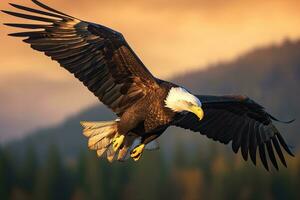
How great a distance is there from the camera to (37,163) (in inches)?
1864

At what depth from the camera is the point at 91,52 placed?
8062 mm

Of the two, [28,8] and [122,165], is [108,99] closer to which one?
[28,8]

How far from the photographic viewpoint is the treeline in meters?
45.0

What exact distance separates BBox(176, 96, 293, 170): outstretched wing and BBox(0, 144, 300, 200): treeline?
3441cm

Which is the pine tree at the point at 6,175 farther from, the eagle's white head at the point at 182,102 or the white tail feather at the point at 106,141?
the eagle's white head at the point at 182,102

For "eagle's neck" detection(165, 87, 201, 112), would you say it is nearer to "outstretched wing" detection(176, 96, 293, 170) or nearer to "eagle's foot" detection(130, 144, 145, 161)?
"eagle's foot" detection(130, 144, 145, 161)

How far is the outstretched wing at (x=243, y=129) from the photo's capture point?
31.8 feet

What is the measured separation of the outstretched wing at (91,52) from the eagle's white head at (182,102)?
0.32 m

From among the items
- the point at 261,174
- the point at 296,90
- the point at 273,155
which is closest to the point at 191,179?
the point at 261,174

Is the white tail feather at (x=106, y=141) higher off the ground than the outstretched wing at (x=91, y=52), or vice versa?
the outstretched wing at (x=91, y=52)

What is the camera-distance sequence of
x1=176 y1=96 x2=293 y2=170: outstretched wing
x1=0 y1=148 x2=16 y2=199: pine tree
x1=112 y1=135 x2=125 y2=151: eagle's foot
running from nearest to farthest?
x1=112 y1=135 x2=125 y2=151: eagle's foot
x1=176 y1=96 x2=293 y2=170: outstretched wing
x1=0 y1=148 x2=16 y2=199: pine tree

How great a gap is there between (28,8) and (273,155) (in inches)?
142

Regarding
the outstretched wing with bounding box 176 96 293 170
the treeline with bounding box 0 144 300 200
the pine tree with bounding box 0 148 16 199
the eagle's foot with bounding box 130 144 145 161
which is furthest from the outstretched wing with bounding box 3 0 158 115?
the pine tree with bounding box 0 148 16 199

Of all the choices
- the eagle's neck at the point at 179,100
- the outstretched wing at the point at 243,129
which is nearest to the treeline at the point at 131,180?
→ the outstretched wing at the point at 243,129
